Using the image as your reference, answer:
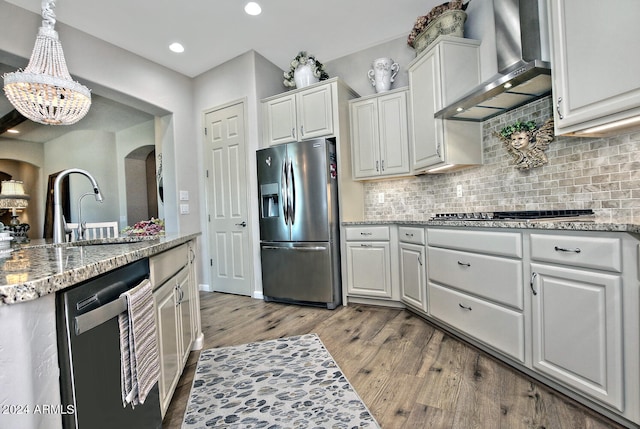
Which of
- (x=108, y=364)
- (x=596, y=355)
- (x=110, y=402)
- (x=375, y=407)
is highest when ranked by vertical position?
(x=108, y=364)

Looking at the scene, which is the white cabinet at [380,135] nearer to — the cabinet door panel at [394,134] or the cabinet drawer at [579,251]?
the cabinet door panel at [394,134]

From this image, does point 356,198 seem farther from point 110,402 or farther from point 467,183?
point 110,402

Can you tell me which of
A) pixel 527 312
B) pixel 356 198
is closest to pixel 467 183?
pixel 356 198

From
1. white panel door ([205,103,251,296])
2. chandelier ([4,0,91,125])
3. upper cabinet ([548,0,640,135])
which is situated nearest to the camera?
upper cabinet ([548,0,640,135])

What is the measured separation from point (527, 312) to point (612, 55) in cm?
127

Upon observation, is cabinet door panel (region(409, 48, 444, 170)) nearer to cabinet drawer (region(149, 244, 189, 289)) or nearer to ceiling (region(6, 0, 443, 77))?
ceiling (region(6, 0, 443, 77))

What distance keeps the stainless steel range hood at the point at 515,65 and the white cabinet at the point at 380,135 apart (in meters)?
0.77

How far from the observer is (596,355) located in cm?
131

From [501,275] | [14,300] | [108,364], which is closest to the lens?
[14,300]

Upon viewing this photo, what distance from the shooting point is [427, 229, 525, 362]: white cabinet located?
1680 millimetres

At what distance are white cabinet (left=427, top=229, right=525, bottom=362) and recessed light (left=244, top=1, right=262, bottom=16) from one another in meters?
2.50

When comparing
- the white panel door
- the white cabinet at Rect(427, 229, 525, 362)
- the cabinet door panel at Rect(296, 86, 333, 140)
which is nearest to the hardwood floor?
the white cabinet at Rect(427, 229, 525, 362)

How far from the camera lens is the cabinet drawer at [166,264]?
1283 mm

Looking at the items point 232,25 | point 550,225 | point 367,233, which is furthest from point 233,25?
point 550,225
